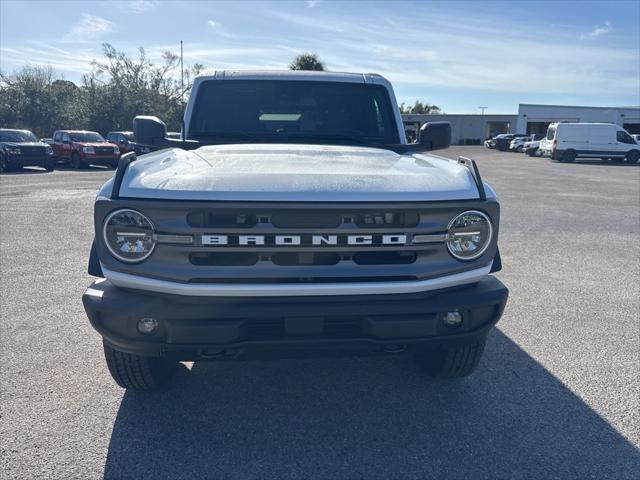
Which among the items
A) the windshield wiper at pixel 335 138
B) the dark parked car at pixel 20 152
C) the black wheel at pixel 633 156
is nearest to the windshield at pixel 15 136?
the dark parked car at pixel 20 152

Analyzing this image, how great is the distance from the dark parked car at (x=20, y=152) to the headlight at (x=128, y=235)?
66.8 ft

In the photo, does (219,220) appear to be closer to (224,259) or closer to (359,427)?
(224,259)

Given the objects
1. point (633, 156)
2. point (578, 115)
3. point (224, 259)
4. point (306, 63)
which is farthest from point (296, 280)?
point (578, 115)

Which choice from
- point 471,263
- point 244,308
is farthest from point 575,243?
point 244,308

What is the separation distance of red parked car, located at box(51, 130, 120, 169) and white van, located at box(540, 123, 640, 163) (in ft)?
83.2

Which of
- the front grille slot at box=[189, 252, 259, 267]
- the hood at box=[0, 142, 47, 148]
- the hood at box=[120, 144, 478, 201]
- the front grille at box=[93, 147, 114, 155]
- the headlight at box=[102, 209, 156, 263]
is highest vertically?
the hood at box=[0, 142, 47, 148]

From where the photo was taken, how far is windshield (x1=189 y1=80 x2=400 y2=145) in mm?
4141

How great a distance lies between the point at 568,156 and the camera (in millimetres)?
31422

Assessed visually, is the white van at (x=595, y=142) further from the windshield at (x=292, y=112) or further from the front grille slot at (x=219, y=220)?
the front grille slot at (x=219, y=220)

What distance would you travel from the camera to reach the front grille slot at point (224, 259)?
8.07ft

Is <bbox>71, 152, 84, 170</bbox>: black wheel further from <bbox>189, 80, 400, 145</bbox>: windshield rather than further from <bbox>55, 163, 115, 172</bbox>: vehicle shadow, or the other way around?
<bbox>189, 80, 400, 145</bbox>: windshield

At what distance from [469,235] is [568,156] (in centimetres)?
3264

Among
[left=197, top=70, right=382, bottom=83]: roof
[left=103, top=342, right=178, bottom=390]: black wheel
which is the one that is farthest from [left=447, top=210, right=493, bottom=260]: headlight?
[left=197, top=70, right=382, bottom=83]: roof

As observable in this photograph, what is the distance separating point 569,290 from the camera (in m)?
5.47
